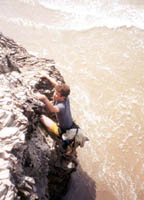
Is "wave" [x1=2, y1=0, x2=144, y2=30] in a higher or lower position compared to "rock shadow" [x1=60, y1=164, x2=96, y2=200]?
higher

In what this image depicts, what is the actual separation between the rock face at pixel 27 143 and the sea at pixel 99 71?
164 cm

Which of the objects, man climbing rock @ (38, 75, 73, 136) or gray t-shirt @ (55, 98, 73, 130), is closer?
man climbing rock @ (38, 75, 73, 136)

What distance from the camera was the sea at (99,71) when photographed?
6.79 m

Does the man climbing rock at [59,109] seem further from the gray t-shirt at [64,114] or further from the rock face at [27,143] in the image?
the rock face at [27,143]

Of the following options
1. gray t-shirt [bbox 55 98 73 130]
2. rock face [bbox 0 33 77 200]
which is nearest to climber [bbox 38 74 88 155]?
gray t-shirt [bbox 55 98 73 130]

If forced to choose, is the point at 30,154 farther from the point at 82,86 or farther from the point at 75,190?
the point at 82,86

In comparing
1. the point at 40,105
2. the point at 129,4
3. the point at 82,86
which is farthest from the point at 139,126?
the point at 129,4

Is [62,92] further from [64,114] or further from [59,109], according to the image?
[64,114]

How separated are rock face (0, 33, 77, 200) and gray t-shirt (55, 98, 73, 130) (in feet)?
1.32

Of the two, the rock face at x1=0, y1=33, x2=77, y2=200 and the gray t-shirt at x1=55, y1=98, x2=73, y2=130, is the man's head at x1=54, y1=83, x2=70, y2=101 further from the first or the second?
the rock face at x1=0, y1=33, x2=77, y2=200

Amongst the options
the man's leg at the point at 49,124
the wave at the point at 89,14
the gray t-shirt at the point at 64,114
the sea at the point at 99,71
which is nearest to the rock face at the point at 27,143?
the man's leg at the point at 49,124

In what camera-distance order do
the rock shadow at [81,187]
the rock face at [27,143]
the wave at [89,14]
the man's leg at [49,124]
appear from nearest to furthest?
the rock face at [27,143], the man's leg at [49,124], the rock shadow at [81,187], the wave at [89,14]

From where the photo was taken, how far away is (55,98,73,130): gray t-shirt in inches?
189

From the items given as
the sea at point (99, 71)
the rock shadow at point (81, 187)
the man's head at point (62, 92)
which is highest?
the man's head at point (62, 92)
